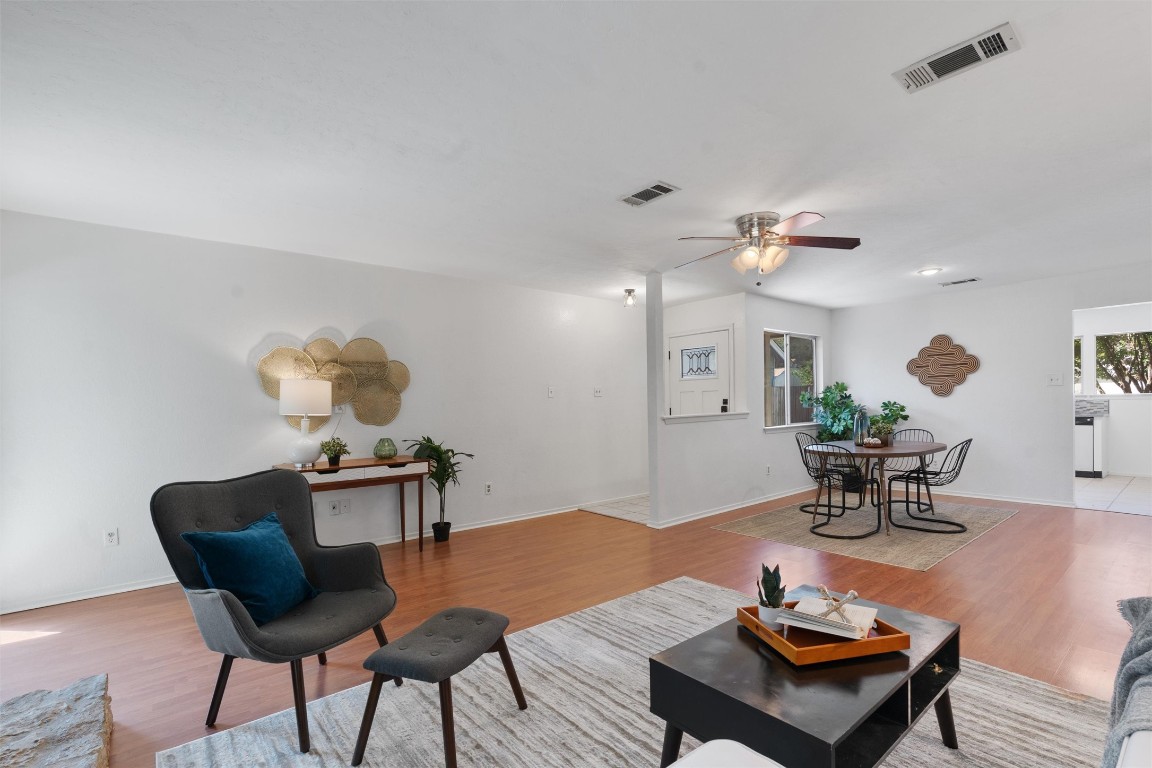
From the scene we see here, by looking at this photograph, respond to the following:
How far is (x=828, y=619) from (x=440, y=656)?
1.26m

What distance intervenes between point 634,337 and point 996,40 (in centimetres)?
510

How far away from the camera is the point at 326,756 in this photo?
189 centimetres

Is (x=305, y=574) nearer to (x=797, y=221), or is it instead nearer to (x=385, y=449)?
(x=385, y=449)

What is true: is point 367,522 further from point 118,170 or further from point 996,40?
point 996,40

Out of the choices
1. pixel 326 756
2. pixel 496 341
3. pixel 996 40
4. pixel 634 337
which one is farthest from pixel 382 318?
pixel 996 40

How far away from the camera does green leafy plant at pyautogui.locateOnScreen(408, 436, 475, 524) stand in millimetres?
4836

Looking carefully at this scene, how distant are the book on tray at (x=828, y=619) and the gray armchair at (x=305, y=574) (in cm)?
156

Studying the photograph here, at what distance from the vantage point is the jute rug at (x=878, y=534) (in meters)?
4.21

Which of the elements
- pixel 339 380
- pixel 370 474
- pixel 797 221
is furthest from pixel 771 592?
pixel 339 380

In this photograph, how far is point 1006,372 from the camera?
6.28 metres

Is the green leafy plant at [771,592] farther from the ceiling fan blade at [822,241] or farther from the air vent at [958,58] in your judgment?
the ceiling fan blade at [822,241]

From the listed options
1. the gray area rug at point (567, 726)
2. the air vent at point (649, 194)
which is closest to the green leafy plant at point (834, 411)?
the gray area rug at point (567, 726)

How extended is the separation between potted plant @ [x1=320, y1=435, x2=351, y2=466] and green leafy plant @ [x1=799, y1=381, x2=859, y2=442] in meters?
5.87

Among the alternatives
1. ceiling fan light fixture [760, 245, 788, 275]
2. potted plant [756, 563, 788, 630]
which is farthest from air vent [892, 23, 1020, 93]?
potted plant [756, 563, 788, 630]
